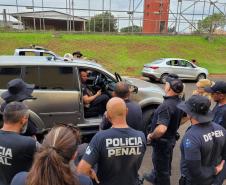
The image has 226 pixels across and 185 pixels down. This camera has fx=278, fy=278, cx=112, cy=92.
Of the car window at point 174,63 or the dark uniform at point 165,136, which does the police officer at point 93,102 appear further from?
the car window at point 174,63

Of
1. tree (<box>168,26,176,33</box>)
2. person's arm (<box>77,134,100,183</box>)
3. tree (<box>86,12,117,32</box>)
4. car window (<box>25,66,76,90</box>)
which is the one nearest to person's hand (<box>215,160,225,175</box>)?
person's arm (<box>77,134,100,183</box>)

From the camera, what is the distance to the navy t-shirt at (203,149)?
277 centimetres

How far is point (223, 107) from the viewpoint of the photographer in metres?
3.55

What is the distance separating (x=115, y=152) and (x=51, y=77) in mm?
3162

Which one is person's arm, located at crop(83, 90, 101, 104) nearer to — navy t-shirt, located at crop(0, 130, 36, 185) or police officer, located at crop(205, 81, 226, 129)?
police officer, located at crop(205, 81, 226, 129)

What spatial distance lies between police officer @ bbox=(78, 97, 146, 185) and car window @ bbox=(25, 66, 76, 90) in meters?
2.87

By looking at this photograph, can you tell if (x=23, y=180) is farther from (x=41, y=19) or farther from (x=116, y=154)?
(x=41, y=19)

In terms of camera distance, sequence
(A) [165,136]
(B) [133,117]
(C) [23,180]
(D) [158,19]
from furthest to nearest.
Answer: (D) [158,19]
(A) [165,136]
(B) [133,117]
(C) [23,180]

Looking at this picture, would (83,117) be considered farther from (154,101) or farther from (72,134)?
(72,134)

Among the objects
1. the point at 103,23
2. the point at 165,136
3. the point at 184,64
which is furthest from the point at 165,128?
the point at 103,23

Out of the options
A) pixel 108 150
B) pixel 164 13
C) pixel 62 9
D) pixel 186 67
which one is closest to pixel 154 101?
pixel 108 150

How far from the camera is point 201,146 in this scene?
278cm

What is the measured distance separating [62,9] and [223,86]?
24923 millimetres

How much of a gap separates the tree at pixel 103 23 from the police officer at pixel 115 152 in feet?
82.7
